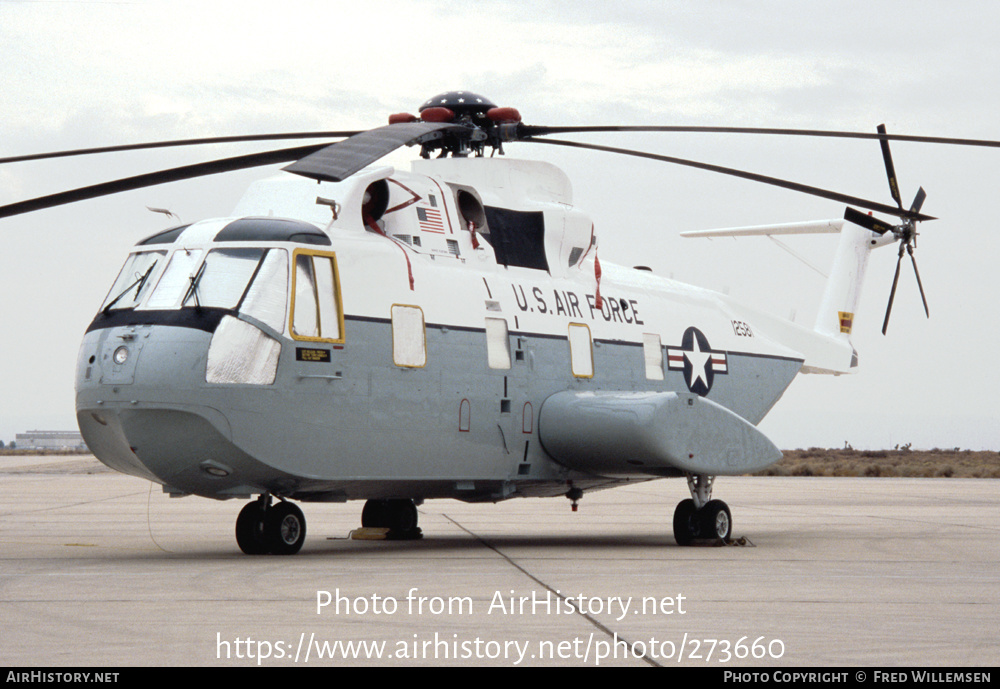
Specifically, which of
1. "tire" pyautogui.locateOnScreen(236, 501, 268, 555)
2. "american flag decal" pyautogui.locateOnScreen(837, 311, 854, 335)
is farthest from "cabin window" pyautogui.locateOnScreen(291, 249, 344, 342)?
"american flag decal" pyautogui.locateOnScreen(837, 311, 854, 335)

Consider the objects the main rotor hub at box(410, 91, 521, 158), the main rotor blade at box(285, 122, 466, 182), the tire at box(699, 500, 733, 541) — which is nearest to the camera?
the main rotor blade at box(285, 122, 466, 182)

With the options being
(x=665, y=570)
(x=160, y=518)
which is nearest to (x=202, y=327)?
(x=665, y=570)

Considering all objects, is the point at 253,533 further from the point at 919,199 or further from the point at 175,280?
the point at 919,199

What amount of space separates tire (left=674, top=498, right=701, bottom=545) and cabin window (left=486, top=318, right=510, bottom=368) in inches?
124

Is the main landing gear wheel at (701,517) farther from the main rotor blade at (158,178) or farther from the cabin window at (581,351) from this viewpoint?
the main rotor blade at (158,178)

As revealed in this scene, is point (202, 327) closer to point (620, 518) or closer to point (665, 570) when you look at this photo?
point (665, 570)

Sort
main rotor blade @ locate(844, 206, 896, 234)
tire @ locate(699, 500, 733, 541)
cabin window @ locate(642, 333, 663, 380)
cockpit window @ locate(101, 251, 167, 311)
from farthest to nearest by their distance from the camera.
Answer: main rotor blade @ locate(844, 206, 896, 234) → cabin window @ locate(642, 333, 663, 380) → tire @ locate(699, 500, 733, 541) → cockpit window @ locate(101, 251, 167, 311)

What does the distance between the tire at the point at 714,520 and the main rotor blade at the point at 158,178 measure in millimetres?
6876

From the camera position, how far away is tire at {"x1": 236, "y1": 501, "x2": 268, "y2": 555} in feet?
44.4

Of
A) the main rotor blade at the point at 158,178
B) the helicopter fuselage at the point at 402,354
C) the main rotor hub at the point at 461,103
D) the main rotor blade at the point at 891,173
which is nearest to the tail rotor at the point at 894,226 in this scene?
the main rotor blade at the point at 891,173

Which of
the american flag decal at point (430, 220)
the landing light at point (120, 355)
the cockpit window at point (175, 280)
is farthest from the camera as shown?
the american flag decal at point (430, 220)

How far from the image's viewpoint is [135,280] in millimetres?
13391

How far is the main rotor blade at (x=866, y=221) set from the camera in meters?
18.2

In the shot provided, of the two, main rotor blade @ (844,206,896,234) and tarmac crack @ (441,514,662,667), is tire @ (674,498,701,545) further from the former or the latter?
main rotor blade @ (844,206,896,234)
